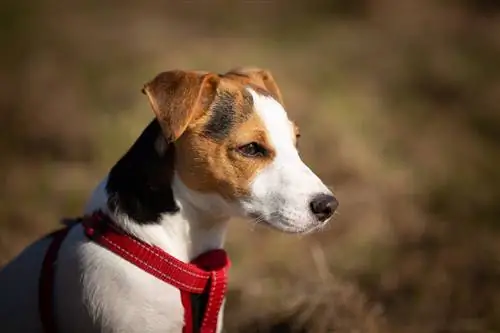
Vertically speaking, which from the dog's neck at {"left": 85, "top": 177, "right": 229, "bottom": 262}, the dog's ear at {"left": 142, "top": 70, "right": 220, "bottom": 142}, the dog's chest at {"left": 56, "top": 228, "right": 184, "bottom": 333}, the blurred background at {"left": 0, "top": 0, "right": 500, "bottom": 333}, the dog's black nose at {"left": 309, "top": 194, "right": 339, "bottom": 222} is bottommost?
the blurred background at {"left": 0, "top": 0, "right": 500, "bottom": 333}

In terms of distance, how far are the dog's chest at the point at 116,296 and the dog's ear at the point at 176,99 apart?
50cm

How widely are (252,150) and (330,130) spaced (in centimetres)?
375

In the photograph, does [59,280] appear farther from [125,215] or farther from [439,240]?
[439,240]

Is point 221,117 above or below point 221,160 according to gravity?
above

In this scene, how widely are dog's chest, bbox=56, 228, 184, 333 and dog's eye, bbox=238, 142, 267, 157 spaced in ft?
1.83

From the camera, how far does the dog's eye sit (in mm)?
2807

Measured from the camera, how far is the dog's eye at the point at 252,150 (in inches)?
110

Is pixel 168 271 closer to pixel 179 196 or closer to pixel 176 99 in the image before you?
A: pixel 179 196

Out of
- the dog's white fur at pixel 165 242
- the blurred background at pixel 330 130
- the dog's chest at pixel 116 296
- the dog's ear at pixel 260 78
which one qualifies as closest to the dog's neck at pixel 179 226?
the dog's white fur at pixel 165 242

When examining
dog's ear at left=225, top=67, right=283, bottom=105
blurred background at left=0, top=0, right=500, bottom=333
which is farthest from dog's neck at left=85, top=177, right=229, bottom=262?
blurred background at left=0, top=0, right=500, bottom=333

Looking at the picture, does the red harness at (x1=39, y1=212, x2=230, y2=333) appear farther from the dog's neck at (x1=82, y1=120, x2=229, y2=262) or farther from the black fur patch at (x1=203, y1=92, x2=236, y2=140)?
the black fur patch at (x1=203, y1=92, x2=236, y2=140)

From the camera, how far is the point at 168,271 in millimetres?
2803

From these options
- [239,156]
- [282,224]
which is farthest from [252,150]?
[282,224]

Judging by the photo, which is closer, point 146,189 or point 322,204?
point 322,204
